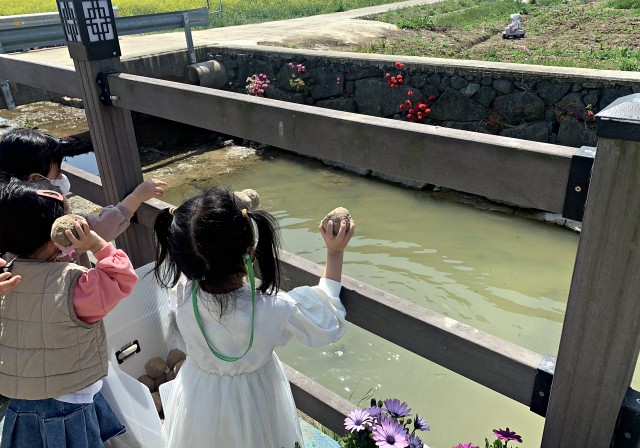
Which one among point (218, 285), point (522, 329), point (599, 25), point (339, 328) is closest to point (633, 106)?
point (339, 328)

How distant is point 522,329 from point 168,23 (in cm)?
665

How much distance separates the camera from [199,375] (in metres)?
1.51

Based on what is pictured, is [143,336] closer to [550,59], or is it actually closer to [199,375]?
[199,375]

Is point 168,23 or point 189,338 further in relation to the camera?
point 168,23

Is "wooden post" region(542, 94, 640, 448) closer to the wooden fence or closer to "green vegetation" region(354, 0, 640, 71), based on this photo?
the wooden fence

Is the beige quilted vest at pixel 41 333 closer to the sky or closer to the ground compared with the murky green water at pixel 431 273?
closer to the sky

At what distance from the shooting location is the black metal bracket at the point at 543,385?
120 cm

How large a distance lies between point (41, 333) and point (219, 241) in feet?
1.81

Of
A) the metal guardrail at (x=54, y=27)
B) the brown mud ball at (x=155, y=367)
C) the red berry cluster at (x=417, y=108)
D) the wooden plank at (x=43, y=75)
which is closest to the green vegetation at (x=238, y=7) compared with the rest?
the metal guardrail at (x=54, y=27)

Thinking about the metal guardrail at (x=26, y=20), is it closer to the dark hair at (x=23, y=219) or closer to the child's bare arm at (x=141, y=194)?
the child's bare arm at (x=141, y=194)

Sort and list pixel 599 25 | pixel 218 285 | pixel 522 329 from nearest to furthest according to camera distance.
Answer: pixel 218 285, pixel 522 329, pixel 599 25

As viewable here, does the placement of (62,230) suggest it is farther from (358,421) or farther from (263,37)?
(263,37)

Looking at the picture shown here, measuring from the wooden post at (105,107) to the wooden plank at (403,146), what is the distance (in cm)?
45

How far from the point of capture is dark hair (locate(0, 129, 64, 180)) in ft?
6.36
